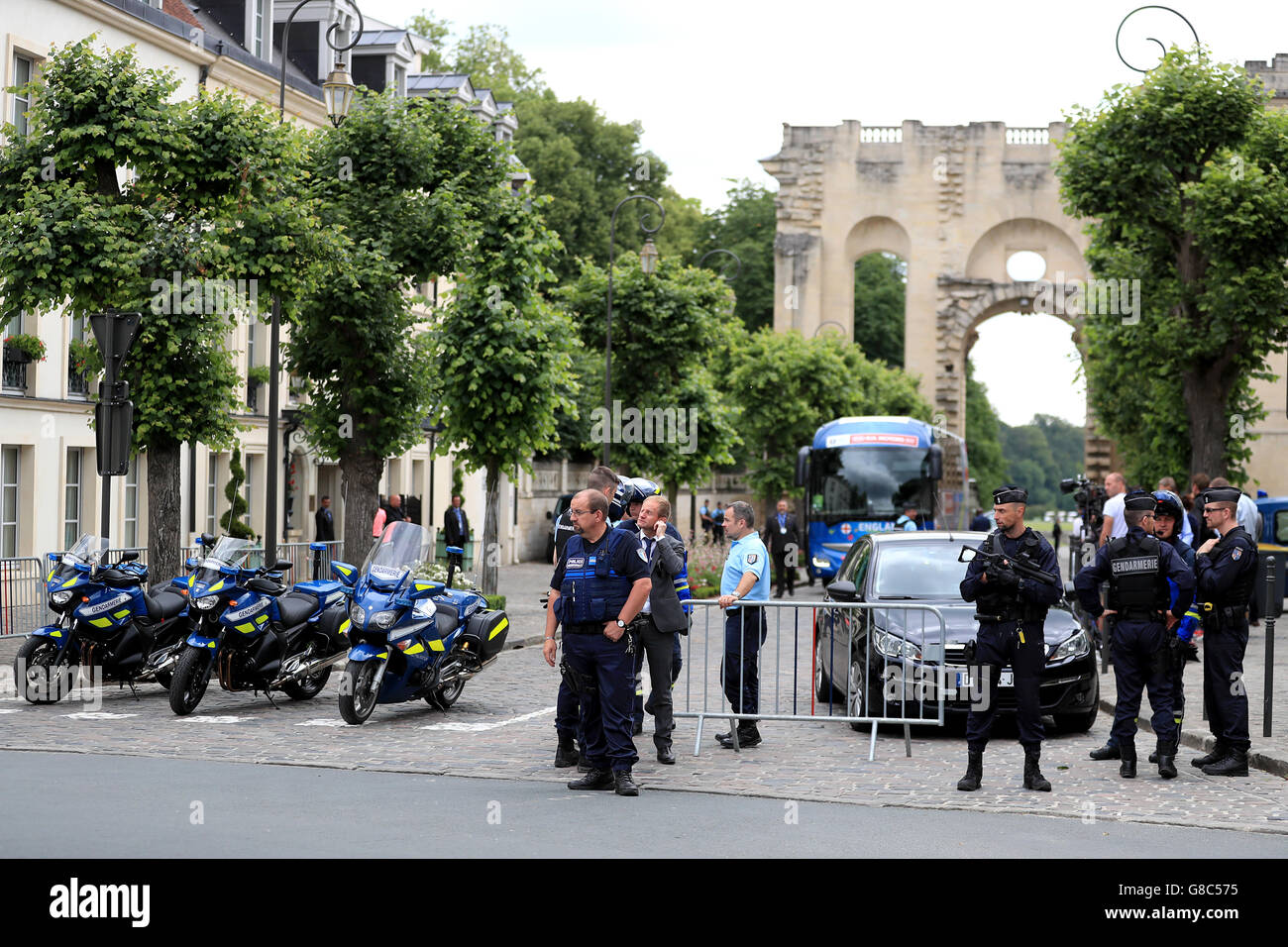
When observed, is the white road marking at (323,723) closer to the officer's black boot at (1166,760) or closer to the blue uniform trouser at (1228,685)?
the officer's black boot at (1166,760)

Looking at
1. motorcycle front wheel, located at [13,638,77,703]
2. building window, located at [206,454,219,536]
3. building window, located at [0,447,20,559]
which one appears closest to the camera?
motorcycle front wheel, located at [13,638,77,703]

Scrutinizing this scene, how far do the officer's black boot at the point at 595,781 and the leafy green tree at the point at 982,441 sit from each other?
79625 millimetres

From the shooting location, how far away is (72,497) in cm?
2820

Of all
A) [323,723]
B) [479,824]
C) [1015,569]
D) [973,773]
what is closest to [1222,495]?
[1015,569]

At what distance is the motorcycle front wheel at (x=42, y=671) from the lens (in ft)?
46.2

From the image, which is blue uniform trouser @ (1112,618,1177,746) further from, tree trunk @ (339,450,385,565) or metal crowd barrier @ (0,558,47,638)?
tree trunk @ (339,450,385,565)

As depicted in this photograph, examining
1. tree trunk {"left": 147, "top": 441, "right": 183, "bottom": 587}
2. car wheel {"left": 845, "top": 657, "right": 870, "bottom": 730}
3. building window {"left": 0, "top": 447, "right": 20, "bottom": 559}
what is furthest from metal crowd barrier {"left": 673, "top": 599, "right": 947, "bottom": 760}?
building window {"left": 0, "top": 447, "right": 20, "bottom": 559}

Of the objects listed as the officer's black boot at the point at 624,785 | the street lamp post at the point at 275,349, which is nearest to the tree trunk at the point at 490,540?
the street lamp post at the point at 275,349

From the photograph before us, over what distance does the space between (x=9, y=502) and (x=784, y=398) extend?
102ft

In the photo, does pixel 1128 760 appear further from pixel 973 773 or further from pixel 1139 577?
pixel 973 773

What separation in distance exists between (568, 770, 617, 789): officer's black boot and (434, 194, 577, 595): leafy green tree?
1672cm

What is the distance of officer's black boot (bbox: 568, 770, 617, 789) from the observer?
33.1 feet

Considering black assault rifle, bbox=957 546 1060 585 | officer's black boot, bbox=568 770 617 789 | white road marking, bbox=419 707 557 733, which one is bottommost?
→ white road marking, bbox=419 707 557 733
